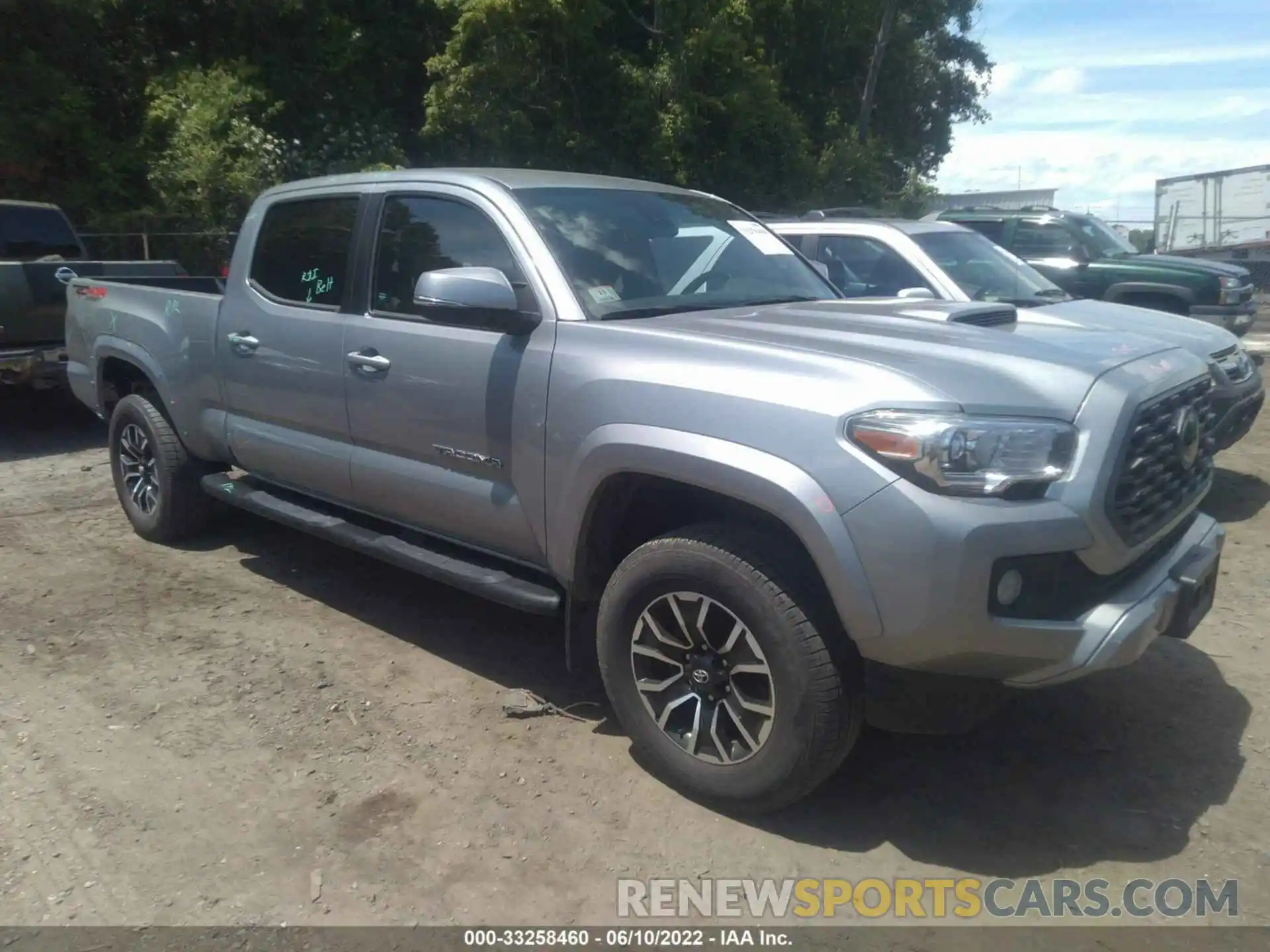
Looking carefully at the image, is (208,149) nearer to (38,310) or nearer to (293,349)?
(38,310)

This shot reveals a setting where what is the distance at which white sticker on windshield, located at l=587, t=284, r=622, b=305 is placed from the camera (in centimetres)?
393

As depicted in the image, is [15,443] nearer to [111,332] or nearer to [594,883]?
[111,332]

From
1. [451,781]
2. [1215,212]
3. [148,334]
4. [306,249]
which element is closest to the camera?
[451,781]

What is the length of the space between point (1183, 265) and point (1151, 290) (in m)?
0.43

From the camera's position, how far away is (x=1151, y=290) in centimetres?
984

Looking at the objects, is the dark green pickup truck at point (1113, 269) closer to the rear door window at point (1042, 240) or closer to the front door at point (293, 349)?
the rear door window at point (1042, 240)

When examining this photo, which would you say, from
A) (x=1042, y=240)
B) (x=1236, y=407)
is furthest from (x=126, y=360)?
(x=1042, y=240)

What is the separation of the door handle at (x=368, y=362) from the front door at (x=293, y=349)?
0.10m

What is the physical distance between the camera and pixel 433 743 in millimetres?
3969

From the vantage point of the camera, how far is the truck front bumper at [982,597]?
2.86m

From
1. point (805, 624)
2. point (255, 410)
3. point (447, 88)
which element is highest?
point (447, 88)

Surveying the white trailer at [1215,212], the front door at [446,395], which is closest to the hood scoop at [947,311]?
the front door at [446,395]
